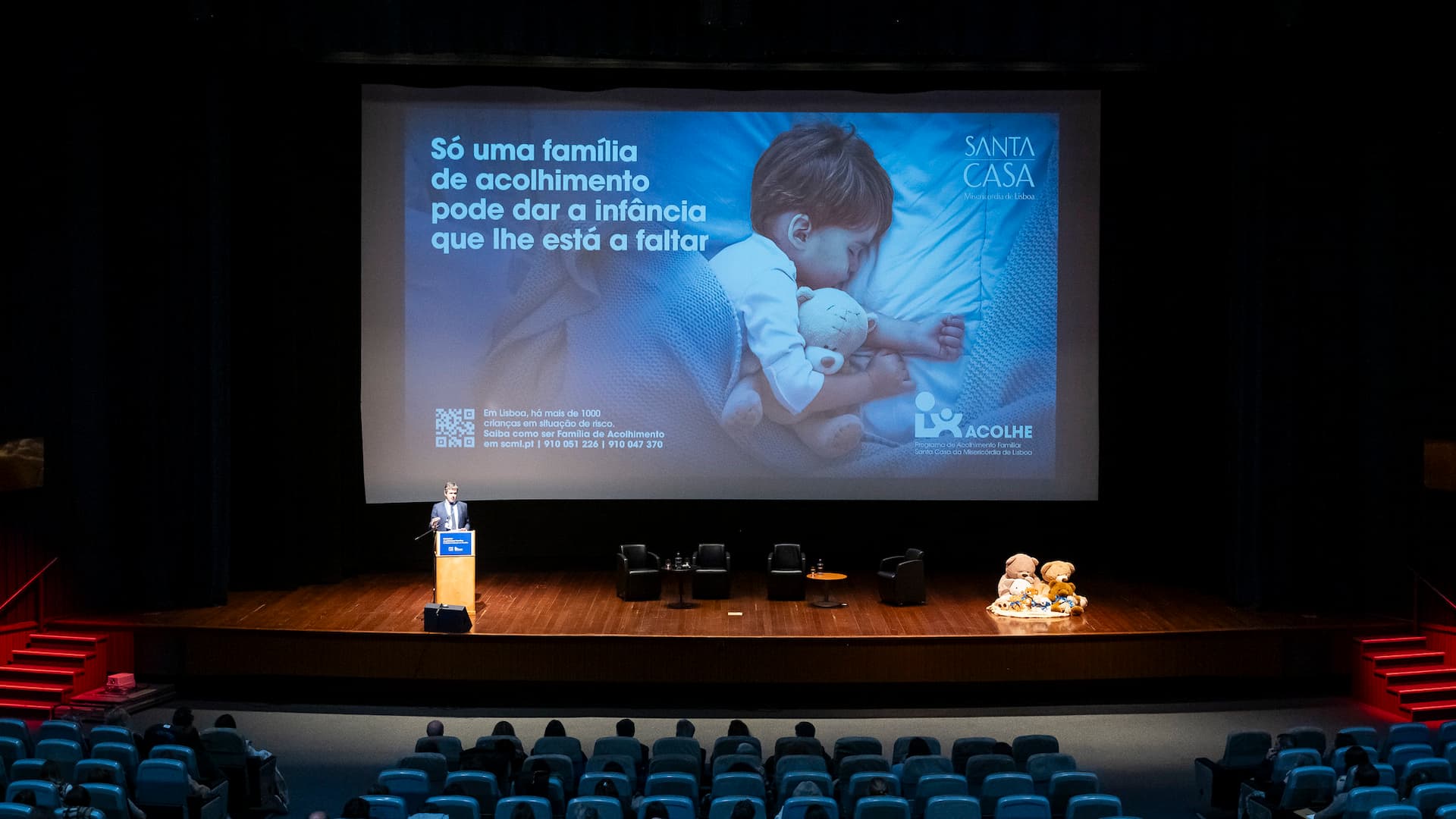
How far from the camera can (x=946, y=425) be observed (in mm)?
13297

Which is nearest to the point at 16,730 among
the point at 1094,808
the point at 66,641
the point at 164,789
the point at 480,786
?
the point at 164,789

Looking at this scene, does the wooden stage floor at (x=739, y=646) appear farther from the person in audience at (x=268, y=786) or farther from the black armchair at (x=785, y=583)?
the person in audience at (x=268, y=786)

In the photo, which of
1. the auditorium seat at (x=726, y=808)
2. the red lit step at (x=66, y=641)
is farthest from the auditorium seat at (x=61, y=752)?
the auditorium seat at (x=726, y=808)

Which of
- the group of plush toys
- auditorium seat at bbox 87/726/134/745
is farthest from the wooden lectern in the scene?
the group of plush toys

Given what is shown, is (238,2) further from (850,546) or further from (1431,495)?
(1431,495)

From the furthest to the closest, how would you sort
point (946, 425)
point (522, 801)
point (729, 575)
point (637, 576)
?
point (946, 425) → point (729, 575) → point (637, 576) → point (522, 801)

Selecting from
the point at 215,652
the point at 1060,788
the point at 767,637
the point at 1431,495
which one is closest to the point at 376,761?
the point at 215,652

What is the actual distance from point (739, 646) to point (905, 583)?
6.57ft

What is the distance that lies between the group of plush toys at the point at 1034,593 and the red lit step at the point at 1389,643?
229 centimetres

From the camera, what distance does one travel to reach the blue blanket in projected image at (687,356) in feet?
43.2

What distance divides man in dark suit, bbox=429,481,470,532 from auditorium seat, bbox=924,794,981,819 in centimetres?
600

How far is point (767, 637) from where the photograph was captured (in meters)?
11.0

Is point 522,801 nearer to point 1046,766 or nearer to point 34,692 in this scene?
point 1046,766

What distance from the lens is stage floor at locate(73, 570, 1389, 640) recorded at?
11305 millimetres
